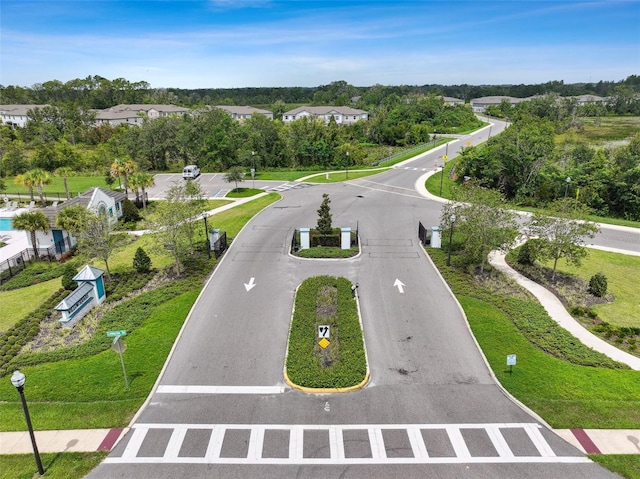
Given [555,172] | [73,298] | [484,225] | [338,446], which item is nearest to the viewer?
[338,446]

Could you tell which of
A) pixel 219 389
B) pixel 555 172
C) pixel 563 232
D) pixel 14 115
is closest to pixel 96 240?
pixel 219 389

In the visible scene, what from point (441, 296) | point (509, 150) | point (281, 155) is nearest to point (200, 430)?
point (441, 296)

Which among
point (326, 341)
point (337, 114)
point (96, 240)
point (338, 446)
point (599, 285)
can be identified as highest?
point (337, 114)

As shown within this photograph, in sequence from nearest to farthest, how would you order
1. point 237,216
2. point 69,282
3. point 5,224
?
point 69,282 < point 5,224 < point 237,216

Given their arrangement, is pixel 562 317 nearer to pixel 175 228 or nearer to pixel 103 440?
pixel 103 440

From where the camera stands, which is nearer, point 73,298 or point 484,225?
point 73,298

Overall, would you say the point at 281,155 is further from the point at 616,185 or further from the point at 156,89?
the point at 156,89
